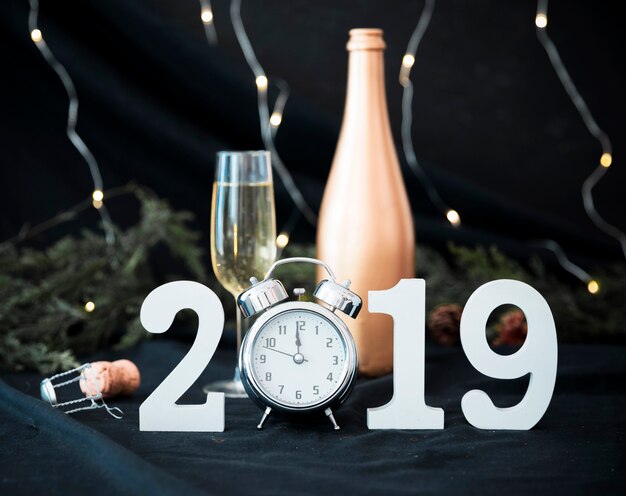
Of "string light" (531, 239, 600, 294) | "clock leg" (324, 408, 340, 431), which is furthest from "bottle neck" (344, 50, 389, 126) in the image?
"string light" (531, 239, 600, 294)

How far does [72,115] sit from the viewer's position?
82.1 inches

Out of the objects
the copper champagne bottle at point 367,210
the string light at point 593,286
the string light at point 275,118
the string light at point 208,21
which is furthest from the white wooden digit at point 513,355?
the string light at point 208,21

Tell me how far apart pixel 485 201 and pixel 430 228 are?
0.45 feet

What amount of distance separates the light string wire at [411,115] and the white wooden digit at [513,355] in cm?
Result: 91

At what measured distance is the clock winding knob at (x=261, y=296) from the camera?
4.02ft

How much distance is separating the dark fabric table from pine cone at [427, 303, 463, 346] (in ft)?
0.91

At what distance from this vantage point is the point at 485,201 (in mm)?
2125

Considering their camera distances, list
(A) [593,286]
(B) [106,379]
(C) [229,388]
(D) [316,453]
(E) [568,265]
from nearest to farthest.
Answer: (D) [316,453] → (B) [106,379] → (C) [229,388] → (A) [593,286] → (E) [568,265]

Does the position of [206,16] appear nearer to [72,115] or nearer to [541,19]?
[72,115]

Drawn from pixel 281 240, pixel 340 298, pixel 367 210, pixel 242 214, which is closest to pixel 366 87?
pixel 367 210

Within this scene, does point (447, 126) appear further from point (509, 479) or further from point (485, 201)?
point (509, 479)

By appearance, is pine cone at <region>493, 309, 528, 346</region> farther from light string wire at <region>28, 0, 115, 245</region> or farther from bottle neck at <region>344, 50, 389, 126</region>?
light string wire at <region>28, 0, 115, 245</region>

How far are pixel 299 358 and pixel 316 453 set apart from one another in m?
0.13

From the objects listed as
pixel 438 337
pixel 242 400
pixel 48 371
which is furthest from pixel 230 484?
pixel 438 337
